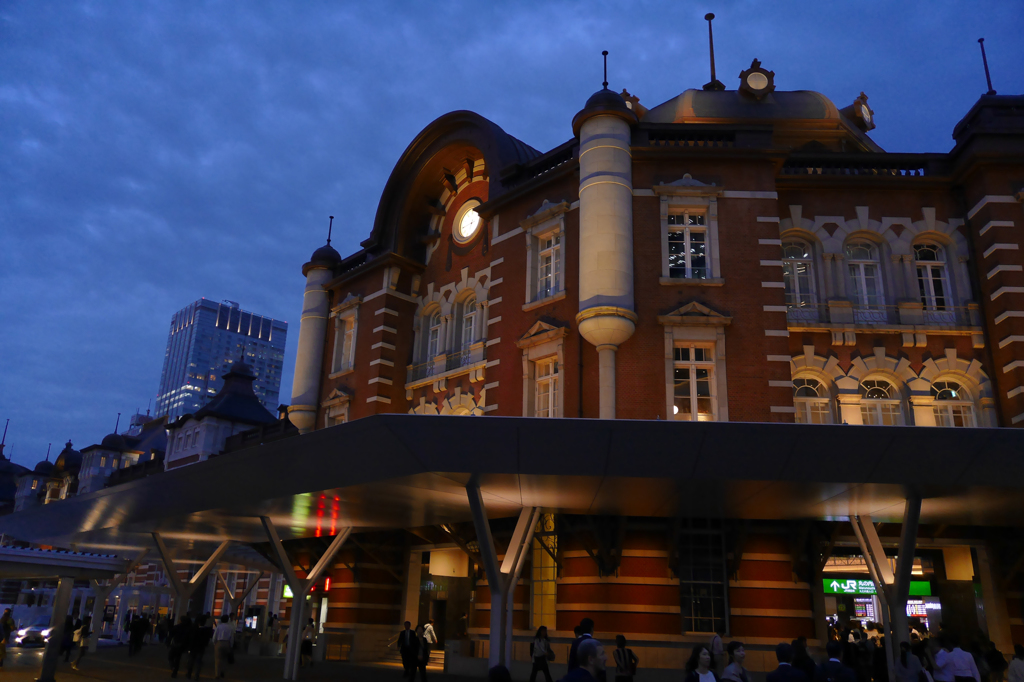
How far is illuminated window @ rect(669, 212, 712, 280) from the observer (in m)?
23.1

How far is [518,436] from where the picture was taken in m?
14.3

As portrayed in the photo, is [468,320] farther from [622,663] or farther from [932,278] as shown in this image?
[622,663]

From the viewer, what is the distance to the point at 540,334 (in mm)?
23922

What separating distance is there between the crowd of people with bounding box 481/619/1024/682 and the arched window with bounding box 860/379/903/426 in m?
5.84

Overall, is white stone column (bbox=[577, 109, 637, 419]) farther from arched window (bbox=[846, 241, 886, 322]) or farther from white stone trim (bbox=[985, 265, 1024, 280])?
white stone trim (bbox=[985, 265, 1024, 280])

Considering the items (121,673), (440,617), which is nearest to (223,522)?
(121,673)

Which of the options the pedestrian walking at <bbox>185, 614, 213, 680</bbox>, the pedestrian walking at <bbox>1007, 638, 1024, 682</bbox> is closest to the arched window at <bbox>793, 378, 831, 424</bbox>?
the pedestrian walking at <bbox>1007, 638, 1024, 682</bbox>

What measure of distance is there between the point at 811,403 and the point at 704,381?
356 cm

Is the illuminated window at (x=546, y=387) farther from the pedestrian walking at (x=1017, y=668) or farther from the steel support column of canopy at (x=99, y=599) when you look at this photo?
the steel support column of canopy at (x=99, y=599)

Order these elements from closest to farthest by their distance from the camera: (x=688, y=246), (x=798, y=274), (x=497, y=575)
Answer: (x=497, y=575) → (x=688, y=246) → (x=798, y=274)

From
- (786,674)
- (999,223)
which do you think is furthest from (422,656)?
(999,223)

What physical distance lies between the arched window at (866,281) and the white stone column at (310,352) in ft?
68.8

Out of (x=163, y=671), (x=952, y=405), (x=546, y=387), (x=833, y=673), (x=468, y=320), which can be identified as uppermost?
(x=468, y=320)

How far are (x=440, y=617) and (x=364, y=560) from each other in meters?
5.27
